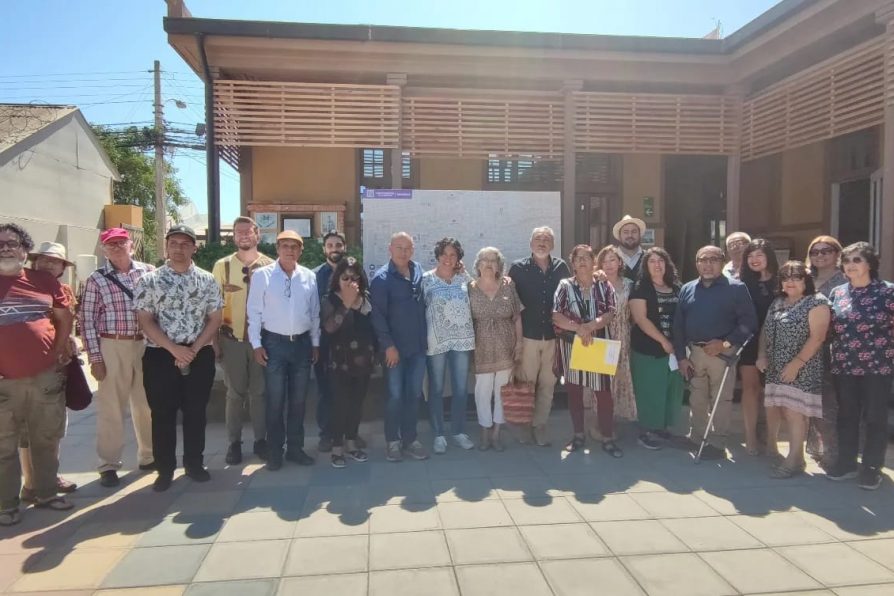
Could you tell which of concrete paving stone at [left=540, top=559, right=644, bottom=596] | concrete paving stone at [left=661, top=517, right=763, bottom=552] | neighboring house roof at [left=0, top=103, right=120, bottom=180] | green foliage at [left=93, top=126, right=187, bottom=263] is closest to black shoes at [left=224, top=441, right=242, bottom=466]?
concrete paving stone at [left=540, top=559, right=644, bottom=596]

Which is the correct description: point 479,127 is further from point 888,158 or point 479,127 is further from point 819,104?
point 888,158

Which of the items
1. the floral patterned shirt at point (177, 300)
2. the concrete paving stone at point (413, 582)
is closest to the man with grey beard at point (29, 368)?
the floral patterned shirt at point (177, 300)

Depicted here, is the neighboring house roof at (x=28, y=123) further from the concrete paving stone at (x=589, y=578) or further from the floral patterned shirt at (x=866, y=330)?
the floral patterned shirt at (x=866, y=330)

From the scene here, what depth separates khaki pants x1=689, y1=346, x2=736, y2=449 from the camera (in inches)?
187

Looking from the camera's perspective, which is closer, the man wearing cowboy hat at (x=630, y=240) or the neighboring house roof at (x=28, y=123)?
the man wearing cowboy hat at (x=630, y=240)

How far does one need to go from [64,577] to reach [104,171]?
2168 cm

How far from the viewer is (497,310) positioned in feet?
15.6

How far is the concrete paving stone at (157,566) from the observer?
114 inches

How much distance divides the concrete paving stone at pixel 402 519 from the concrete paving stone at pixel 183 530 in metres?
0.93

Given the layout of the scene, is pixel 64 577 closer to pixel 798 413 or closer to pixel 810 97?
pixel 798 413

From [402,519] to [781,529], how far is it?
2.25 metres

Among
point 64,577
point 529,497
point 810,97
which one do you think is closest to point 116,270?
point 64,577

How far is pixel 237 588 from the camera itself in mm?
2812

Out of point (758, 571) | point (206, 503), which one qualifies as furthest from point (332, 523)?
point (758, 571)
